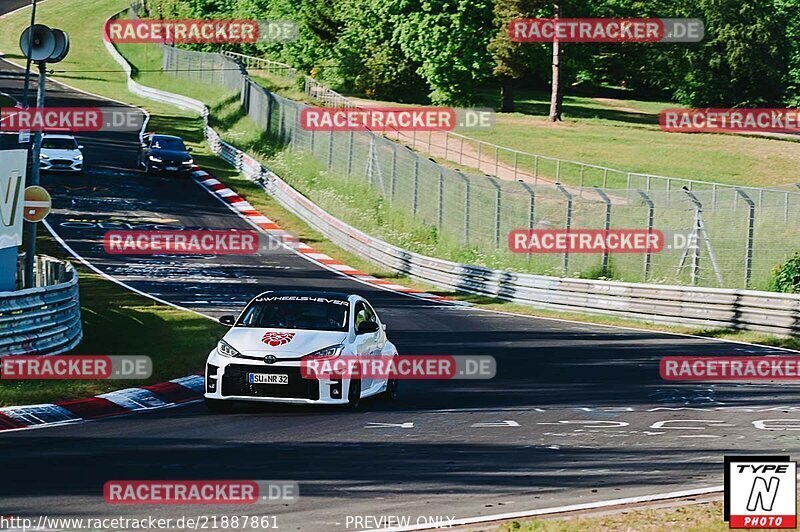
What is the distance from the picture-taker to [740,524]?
7.67 metres

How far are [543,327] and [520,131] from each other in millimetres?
46103

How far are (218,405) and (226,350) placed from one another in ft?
2.05

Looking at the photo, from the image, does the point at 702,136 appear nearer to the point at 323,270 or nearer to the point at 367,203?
the point at 367,203

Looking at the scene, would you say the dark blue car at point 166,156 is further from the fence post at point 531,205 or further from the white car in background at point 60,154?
the fence post at point 531,205

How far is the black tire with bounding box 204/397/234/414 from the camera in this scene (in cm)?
1504

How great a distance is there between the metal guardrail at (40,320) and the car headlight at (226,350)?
3765 mm

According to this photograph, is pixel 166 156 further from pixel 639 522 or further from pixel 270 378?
pixel 639 522

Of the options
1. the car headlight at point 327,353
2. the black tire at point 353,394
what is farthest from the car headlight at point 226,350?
the black tire at point 353,394

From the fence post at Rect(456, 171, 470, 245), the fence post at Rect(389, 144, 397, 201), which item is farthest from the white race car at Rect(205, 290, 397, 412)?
the fence post at Rect(389, 144, 397, 201)

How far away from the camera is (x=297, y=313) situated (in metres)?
16.0

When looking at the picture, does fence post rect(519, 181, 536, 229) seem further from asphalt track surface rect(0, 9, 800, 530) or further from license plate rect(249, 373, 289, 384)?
license plate rect(249, 373, 289, 384)

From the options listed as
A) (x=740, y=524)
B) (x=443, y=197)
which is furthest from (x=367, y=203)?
(x=740, y=524)

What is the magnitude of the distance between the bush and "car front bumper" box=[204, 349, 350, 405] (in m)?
15.3

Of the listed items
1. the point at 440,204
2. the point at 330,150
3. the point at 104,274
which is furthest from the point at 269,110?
the point at 104,274
